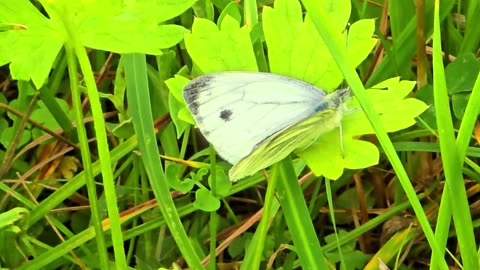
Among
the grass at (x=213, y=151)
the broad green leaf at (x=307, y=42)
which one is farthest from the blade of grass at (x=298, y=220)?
the broad green leaf at (x=307, y=42)

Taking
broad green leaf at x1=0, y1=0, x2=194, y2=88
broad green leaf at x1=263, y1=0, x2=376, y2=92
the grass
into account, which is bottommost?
the grass

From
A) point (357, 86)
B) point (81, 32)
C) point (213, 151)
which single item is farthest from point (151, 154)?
point (357, 86)

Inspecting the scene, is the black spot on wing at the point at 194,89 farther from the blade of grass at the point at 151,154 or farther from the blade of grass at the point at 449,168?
the blade of grass at the point at 449,168

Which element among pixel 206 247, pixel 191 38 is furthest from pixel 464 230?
pixel 206 247

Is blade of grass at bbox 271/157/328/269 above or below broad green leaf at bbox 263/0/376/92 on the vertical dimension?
below

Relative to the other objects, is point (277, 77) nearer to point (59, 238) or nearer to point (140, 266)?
point (140, 266)

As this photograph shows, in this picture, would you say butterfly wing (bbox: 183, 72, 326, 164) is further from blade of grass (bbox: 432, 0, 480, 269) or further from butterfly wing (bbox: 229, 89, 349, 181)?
blade of grass (bbox: 432, 0, 480, 269)

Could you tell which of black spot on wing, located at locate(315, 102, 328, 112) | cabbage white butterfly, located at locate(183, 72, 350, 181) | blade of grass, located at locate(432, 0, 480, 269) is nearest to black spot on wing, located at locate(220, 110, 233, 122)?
cabbage white butterfly, located at locate(183, 72, 350, 181)
